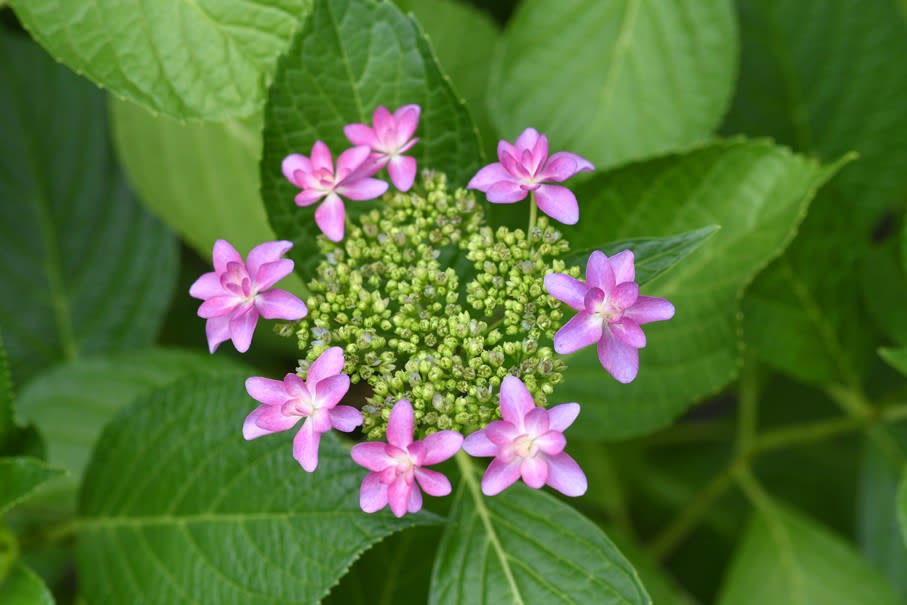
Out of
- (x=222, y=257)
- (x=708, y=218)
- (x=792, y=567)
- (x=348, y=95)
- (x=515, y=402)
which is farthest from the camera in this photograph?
(x=792, y=567)

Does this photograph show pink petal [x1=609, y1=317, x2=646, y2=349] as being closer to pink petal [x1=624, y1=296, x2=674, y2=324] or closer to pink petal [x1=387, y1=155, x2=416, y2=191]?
pink petal [x1=624, y1=296, x2=674, y2=324]

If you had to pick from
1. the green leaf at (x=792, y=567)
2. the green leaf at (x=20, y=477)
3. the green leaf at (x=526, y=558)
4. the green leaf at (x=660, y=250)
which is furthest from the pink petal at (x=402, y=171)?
the green leaf at (x=792, y=567)

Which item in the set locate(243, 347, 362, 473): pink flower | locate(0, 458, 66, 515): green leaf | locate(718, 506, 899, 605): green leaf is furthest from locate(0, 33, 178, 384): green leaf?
locate(718, 506, 899, 605): green leaf

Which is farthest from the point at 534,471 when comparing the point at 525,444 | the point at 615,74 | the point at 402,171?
the point at 615,74

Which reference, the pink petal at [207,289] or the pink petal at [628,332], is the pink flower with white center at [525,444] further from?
the pink petal at [207,289]

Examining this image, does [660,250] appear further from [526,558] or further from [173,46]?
[173,46]

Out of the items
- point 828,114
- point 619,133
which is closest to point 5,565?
point 619,133
